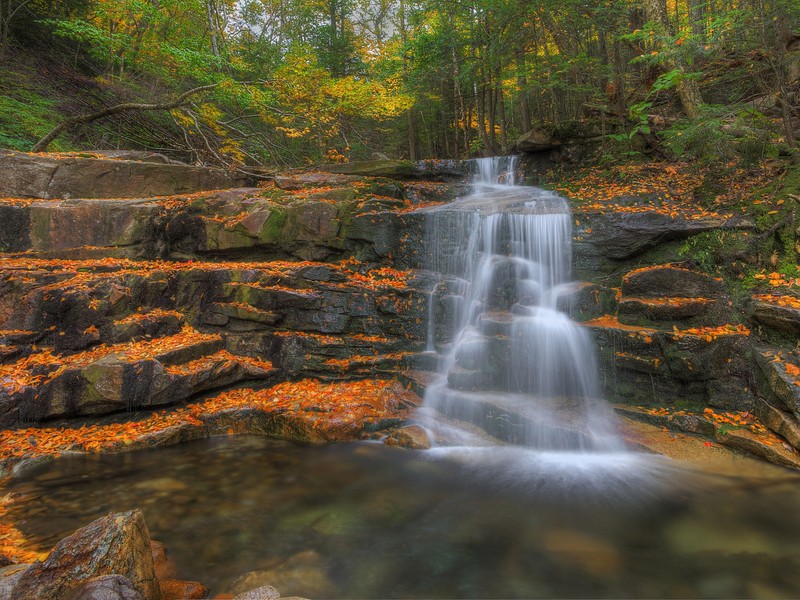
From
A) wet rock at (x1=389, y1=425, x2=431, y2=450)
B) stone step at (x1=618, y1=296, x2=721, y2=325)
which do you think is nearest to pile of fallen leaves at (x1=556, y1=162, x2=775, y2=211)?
stone step at (x1=618, y1=296, x2=721, y2=325)

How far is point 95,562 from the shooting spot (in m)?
2.66

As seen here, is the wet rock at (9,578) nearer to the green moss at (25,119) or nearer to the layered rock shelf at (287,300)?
the layered rock shelf at (287,300)

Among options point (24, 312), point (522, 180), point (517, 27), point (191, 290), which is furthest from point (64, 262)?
point (517, 27)

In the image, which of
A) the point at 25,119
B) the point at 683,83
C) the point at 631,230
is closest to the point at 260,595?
the point at 631,230

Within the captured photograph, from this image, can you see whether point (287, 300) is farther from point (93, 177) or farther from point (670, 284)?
point (670, 284)

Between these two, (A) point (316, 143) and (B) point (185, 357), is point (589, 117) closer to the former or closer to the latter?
(A) point (316, 143)

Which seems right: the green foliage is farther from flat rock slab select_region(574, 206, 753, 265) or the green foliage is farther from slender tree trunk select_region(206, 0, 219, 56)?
flat rock slab select_region(574, 206, 753, 265)

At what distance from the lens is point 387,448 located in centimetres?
593

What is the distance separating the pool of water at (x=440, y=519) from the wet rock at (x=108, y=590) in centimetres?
100

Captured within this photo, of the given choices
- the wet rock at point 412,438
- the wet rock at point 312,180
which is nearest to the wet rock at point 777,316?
the wet rock at point 412,438

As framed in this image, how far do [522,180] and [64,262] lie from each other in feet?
37.9

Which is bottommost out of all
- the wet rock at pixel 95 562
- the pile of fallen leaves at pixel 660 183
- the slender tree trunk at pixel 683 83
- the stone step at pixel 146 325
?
the wet rock at pixel 95 562

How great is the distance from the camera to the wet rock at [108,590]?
2326mm

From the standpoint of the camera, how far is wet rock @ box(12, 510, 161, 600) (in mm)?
2506
